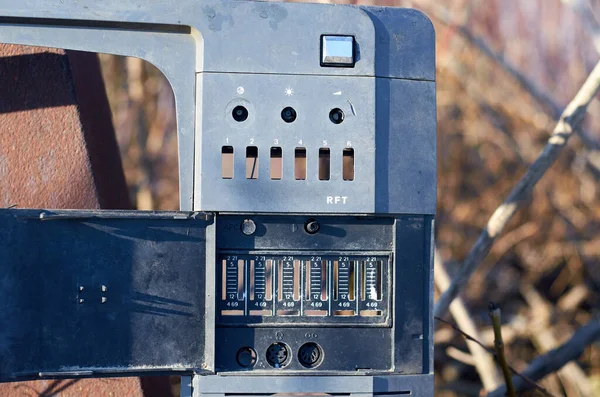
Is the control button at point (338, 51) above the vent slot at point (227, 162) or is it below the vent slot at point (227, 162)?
above

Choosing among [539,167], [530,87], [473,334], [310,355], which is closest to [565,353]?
[473,334]

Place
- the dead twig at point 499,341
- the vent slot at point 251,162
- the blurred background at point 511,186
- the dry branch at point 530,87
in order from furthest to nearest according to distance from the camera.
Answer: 1. the blurred background at point 511,186
2. the dry branch at point 530,87
3. the dead twig at point 499,341
4. the vent slot at point 251,162

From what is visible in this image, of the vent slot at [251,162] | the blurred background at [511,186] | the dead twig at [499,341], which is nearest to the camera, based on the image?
the vent slot at [251,162]

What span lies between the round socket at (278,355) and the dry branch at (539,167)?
55 cm

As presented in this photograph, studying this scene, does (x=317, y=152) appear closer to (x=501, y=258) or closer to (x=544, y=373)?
(x=544, y=373)

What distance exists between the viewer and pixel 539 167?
1.43m

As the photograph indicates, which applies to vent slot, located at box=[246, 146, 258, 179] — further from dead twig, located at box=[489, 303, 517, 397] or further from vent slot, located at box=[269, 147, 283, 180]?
dead twig, located at box=[489, 303, 517, 397]

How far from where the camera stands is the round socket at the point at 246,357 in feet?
3.51

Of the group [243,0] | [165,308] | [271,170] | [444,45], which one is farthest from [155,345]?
[444,45]

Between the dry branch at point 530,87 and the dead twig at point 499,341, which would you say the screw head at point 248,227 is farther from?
the dry branch at point 530,87

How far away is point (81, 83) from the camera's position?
4.45 feet

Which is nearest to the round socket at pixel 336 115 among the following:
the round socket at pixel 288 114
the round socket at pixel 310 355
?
the round socket at pixel 288 114

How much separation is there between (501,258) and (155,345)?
2.75m

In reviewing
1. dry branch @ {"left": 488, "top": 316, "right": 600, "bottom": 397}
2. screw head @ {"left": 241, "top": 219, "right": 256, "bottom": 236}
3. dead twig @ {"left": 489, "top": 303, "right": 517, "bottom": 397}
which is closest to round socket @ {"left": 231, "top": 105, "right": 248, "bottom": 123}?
screw head @ {"left": 241, "top": 219, "right": 256, "bottom": 236}
